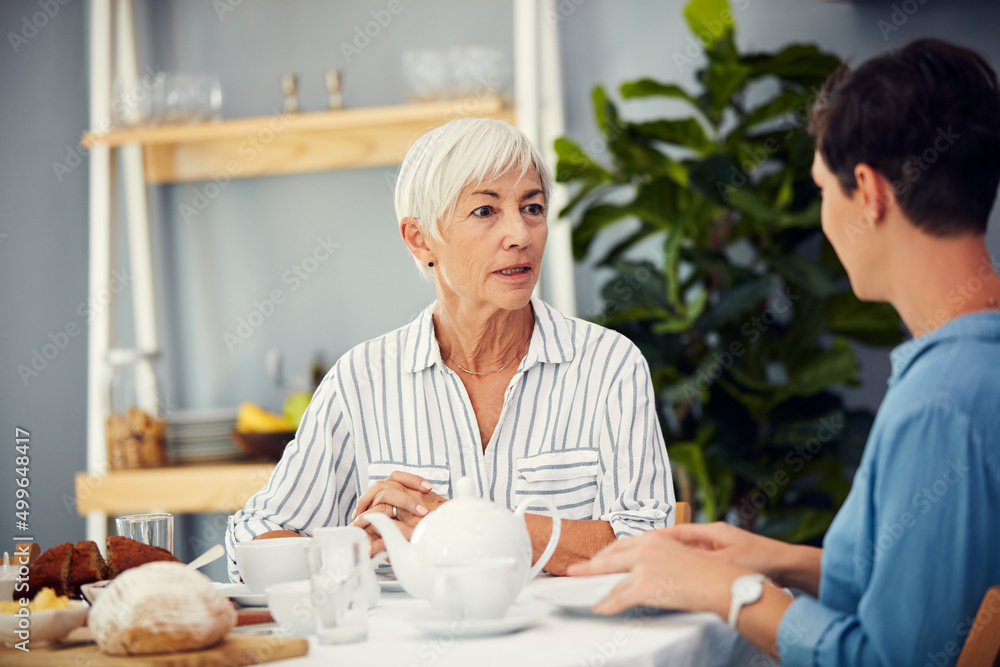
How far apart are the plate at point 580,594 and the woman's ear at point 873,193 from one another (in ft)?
1.62

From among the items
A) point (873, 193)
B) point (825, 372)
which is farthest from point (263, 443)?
point (873, 193)

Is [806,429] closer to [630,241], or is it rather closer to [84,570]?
[630,241]

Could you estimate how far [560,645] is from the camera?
957mm

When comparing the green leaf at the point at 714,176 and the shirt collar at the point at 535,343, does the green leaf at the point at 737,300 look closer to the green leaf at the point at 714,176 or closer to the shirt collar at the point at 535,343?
the green leaf at the point at 714,176

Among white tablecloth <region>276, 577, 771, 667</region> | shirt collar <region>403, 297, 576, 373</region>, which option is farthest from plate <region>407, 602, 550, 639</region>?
shirt collar <region>403, 297, 576, 373</region>

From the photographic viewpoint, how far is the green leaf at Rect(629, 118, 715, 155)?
274 centimetres

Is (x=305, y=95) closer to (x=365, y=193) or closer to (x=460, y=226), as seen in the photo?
(x=365, y=193)

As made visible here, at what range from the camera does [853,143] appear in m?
1.07

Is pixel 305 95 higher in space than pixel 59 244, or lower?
higher

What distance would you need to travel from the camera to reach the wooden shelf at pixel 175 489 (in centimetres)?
300

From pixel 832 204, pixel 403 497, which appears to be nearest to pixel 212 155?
pixel 403 497

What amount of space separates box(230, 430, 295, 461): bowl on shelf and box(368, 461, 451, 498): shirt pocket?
57.3 inches

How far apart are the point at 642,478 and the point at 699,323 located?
1.19 metres

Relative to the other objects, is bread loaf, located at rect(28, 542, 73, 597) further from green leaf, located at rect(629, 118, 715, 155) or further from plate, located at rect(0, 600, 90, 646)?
green leaf, located at rect(629, 118, 715, 155)
